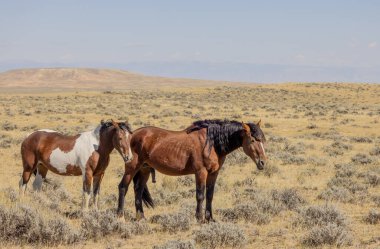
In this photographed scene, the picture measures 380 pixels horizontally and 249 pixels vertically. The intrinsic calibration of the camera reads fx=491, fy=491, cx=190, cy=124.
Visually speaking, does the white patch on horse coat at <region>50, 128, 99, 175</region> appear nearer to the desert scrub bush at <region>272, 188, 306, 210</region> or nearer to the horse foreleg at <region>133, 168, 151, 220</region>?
the horse foreleg at <region>133, 168, 151, 220</region>

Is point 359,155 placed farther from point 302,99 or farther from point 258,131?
point 302,99

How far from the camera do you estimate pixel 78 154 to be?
10.7 meters

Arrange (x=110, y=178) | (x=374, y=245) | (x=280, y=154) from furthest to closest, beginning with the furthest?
(x=280, y=154) < (x=110, y=178) < (x=374, y=245)

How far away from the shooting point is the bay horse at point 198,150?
9.71 metres

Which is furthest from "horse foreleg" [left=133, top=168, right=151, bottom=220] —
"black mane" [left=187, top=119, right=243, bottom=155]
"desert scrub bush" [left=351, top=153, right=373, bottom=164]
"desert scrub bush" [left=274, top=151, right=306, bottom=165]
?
"desert scrub bush" [left=351, top=153, right=373, bottom=164]

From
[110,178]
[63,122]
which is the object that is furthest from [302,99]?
[110,178]

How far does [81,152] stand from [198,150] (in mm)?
2624

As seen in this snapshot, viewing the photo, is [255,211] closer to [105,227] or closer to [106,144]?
[105,227]

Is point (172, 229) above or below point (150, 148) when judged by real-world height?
below

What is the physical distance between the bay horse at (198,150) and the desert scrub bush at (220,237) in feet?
4.22

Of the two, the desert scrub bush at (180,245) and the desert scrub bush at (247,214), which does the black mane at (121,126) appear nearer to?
the desert scrub bush at (247,214)

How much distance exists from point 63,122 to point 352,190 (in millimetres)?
24989

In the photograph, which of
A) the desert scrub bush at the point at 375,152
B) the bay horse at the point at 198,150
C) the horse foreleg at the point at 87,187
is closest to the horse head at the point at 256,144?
the bay horse at the point at 198,150

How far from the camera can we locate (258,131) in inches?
377
